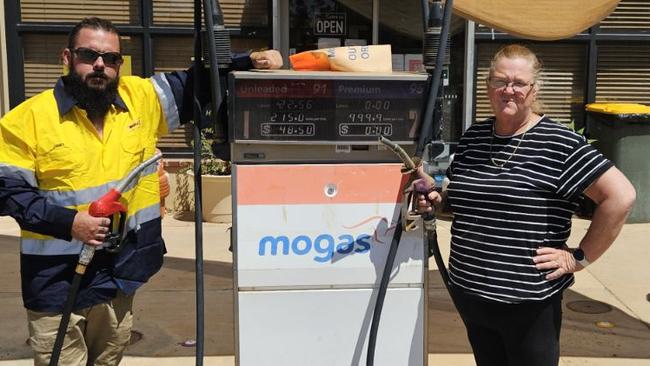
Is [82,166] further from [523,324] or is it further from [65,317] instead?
[523,324]

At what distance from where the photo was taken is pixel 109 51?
2570 millimetres

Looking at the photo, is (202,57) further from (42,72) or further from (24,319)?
(42,72)

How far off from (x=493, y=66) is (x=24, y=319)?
3.44 metres

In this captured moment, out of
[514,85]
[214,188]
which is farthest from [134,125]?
[214,188]

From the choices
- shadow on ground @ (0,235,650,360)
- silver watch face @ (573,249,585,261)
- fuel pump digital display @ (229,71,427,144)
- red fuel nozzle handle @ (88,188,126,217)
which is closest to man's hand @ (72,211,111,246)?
red fuel nozzle handle @ (88,188,126,217)

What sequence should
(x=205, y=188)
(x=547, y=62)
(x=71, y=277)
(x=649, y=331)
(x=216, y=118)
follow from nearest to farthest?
(x=216, y=118)
(x=71, y=277)
(x=649, y=331)
(x=205, y=188)
(x=547, y=62)

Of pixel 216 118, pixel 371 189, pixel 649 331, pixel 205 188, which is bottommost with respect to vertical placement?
pixel 649 331

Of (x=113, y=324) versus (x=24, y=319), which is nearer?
(x=113, y=324)

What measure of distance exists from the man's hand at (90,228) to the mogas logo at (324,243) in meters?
0.54

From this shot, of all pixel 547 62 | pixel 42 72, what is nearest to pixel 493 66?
pixel 547 62

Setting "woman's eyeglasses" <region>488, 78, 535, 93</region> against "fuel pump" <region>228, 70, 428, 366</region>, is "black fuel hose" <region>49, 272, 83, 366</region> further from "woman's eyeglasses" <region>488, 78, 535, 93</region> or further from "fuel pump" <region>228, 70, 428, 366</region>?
"woman's eyeglasses" <region>488, 78, 535, 93</region>

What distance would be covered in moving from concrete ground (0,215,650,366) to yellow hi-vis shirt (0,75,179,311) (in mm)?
1359

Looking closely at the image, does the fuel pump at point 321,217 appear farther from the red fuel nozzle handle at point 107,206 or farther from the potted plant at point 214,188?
the potted plant at point 214,188

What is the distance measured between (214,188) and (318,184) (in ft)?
15.1
